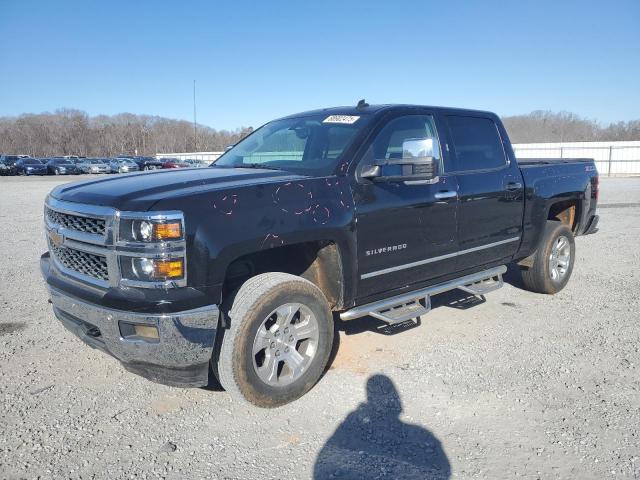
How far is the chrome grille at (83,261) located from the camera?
3.07 m

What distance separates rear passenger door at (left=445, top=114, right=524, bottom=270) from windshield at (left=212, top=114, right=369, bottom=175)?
112 cm

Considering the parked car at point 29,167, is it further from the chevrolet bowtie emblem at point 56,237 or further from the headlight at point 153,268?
the headlight at point 153,268

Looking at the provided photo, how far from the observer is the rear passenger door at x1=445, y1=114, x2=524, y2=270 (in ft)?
14.9

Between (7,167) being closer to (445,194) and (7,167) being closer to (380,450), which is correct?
(445,194)

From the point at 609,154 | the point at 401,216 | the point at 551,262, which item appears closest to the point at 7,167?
the point at 551,262

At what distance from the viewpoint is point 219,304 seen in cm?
306

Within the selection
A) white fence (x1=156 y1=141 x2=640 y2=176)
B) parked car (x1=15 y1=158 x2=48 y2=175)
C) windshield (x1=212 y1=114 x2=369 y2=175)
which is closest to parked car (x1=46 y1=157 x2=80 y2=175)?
parked car (x1=15 y1=158 x2=48 y2=175)

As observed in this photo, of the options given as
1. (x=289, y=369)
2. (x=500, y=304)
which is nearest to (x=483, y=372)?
(x=289, y=369)

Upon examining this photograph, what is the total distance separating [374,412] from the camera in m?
3.33

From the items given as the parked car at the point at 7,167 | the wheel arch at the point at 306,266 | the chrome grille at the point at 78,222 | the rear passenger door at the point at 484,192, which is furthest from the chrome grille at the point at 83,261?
the parked car at the point at 7,167

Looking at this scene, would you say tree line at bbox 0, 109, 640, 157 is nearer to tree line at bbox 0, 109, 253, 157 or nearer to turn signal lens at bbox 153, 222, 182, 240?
tree line at bbox 0, 109, 253, 157

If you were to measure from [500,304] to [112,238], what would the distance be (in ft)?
14.1

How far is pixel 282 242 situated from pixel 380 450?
1382mm

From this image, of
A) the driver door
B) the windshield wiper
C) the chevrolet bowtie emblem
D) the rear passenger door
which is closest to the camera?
the chevrolet bowtie emblem
